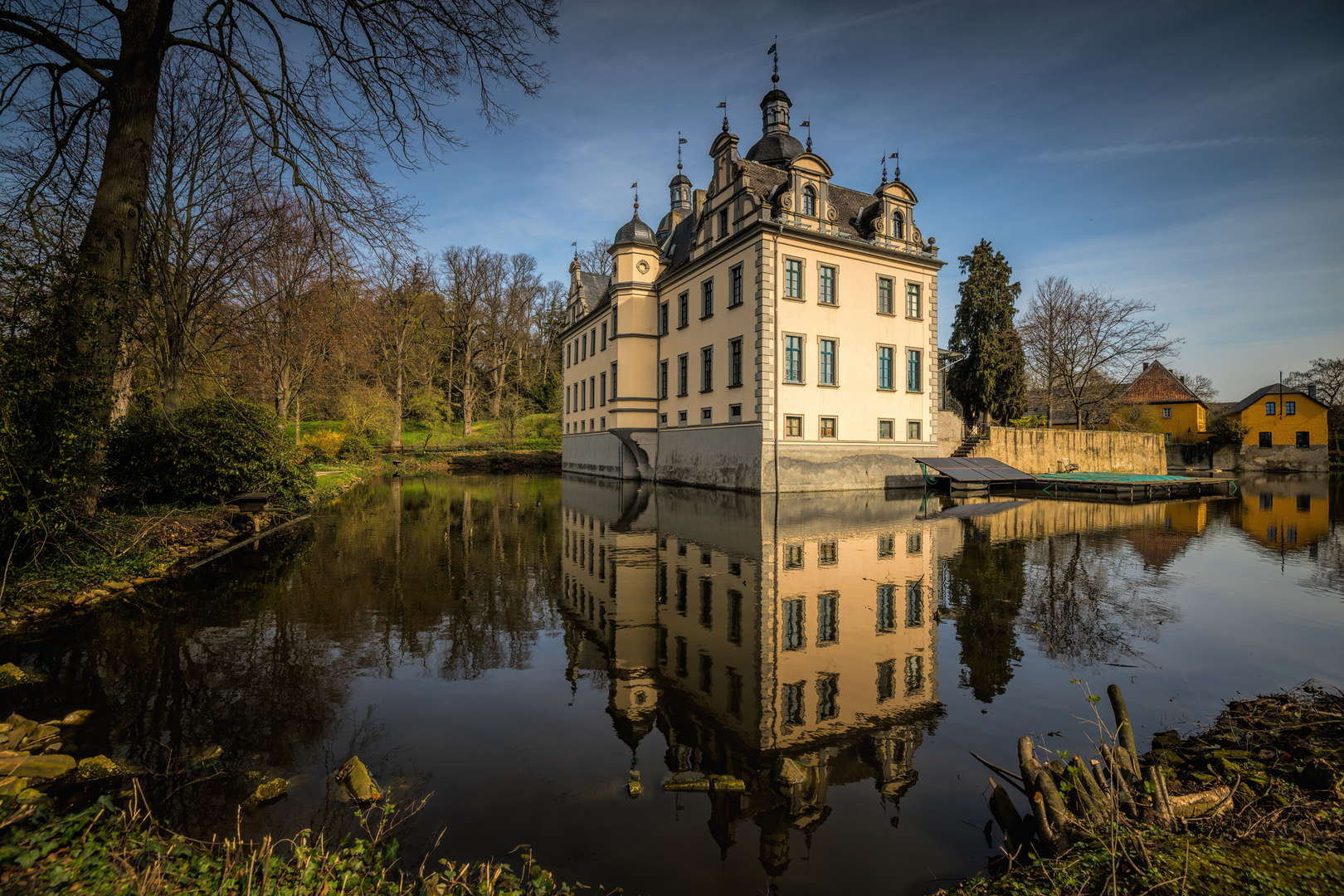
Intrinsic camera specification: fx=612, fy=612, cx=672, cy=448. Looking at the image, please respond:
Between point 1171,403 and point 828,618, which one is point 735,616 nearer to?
point 828,618

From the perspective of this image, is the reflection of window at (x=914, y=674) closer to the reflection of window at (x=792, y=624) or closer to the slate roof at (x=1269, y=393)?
the reflection of window at (x=792, y=624)

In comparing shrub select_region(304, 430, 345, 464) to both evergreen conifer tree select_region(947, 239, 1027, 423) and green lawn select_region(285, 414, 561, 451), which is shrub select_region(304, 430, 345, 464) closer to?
green lawn select_region(285, 414, 561, 451)

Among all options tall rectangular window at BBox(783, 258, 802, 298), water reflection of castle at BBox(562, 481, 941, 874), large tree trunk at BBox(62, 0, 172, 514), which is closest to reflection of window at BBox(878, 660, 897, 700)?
water reflection of castle at BBox(562, 481, 941, 874)

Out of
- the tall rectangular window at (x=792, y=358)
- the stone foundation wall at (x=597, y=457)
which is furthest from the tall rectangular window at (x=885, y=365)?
the stone foundation wall at (x=597, y=457)

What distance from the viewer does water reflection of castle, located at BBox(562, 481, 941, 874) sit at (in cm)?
380

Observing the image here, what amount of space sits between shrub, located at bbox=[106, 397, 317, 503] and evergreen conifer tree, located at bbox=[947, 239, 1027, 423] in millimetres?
36635

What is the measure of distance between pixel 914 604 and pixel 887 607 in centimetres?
45

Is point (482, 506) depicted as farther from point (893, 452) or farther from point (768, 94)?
point (768, 94)

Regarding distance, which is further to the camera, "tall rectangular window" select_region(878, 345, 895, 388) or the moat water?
"tall rectangular window" select_region(878, 345, 895, 388)

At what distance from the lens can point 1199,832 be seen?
2.93 m

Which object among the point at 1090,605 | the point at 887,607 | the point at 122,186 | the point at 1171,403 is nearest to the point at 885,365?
the point at 1090,605

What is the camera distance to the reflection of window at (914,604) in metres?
7.01

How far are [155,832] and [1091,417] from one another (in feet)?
196

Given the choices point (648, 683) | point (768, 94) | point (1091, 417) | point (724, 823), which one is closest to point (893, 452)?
point (768, 94)
